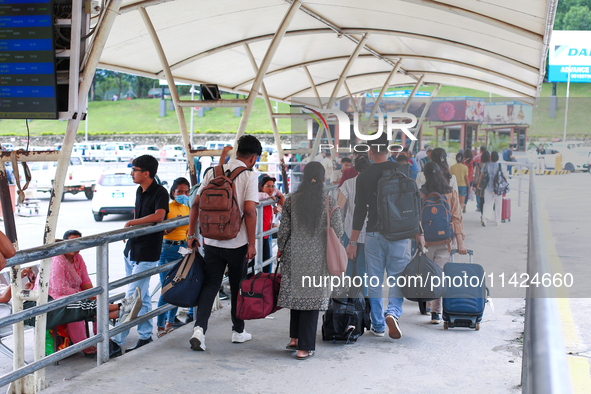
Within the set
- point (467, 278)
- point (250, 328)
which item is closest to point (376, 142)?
point (467, 278)

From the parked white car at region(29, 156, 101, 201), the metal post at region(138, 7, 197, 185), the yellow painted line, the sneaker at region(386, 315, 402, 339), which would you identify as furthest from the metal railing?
the parked white car at region(29, 156, 101, 201)

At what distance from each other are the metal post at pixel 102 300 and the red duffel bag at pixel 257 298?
99 centimetres

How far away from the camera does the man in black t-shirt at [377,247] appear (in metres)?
4.95

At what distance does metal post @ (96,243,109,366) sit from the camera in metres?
4.05

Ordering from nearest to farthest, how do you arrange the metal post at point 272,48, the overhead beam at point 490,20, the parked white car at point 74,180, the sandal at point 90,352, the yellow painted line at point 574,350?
the yellow painted line at point 574,350 → the sandal at point 90,352 → the overhead beam at point 490,20 → the metal post at point 272,48 → the parked white car at point 74,180

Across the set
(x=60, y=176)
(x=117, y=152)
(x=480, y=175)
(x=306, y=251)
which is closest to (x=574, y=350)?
(x=306, y=251)

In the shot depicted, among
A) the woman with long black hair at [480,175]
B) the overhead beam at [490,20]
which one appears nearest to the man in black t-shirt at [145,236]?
the overhead beam at [490,20]

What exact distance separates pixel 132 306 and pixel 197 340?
77 centimetres

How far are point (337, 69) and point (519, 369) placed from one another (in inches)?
356

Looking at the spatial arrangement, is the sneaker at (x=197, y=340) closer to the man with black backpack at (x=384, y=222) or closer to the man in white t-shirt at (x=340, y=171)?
the man with black backpack at (x=384, y=222)

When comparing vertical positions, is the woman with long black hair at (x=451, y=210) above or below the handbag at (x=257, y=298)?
above

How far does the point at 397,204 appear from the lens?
488 cm

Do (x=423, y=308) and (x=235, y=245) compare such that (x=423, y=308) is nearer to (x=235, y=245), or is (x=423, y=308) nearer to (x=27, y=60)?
(x=235, y=245)

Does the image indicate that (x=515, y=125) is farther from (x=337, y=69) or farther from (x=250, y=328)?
(x=337, y=69)
